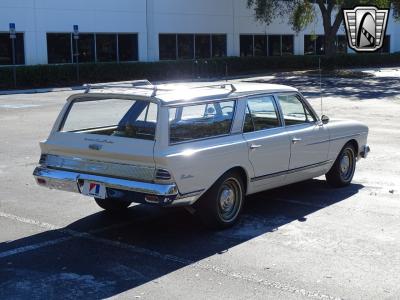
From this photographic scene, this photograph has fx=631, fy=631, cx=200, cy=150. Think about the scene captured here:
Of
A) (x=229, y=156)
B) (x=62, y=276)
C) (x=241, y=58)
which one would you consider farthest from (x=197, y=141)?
(x=241, y=58)

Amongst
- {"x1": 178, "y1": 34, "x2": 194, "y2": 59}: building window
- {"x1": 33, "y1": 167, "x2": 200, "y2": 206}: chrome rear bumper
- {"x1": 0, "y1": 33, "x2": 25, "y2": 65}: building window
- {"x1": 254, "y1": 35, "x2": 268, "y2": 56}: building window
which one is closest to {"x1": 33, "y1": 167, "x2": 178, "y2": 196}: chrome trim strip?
{"x1": 33, "y1": 167, "x2": 200, "y2": 206}: chrome rear bumper

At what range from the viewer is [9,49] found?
3045 cm

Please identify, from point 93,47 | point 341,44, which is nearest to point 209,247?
point 93,47

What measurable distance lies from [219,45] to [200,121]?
35.4m

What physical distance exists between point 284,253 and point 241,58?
115ft

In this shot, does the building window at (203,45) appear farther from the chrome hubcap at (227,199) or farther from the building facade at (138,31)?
the chrome hubcap at (227,199)

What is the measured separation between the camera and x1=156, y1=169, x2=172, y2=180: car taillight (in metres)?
5.99

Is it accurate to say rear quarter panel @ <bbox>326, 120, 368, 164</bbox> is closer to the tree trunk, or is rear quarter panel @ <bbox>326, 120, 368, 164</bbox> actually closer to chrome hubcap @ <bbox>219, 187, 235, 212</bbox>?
chrome hubcap @ <bbox>219, 187, 235, 212</bbox>

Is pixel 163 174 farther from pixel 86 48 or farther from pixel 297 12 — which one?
pixel 297 12

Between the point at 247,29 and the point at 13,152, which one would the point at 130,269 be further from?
the point at 247,29

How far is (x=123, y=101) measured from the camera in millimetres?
6645

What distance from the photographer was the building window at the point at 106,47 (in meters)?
34.2

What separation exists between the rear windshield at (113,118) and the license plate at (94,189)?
0.57 metres

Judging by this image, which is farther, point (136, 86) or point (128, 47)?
point (128, 47)
